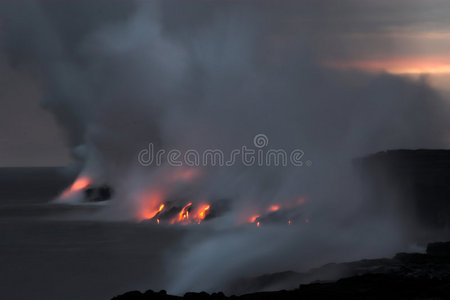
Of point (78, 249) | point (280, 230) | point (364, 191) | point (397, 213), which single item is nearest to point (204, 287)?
point (280, 230)

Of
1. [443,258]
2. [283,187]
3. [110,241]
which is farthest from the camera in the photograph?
[283,187]

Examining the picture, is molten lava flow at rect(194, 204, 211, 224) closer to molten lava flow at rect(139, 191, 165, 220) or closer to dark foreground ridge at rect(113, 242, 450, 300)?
molten lava flow at rect(139, 191, 165, 220)

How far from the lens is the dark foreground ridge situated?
25484 mm

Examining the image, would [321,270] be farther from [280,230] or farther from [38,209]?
[38,209]

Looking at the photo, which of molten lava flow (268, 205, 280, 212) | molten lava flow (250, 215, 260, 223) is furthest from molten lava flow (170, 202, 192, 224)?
molten lava flow (268, 205, 280, 212)

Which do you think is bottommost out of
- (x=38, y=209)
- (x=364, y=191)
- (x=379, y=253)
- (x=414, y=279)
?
(x=414, y=279)

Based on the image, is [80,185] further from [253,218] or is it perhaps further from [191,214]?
[253,218]

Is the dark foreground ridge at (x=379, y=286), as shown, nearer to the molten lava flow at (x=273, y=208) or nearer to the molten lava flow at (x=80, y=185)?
the molten lava flow at (x=273, y=208)

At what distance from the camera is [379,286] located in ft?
88.5

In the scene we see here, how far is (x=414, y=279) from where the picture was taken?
92.4 feet

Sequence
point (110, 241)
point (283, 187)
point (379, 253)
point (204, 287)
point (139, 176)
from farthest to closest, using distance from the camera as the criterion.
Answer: point (139, 176)
point (283, 187)
point (110, 241)
point (379, 253)
point (204, 287)

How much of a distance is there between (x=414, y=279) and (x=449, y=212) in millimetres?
35924

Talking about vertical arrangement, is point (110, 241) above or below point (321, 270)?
above

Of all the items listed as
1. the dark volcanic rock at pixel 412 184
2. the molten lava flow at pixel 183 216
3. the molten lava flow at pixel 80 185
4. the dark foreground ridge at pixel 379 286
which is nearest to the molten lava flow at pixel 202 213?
the molten lava flow at pixel 183 216
